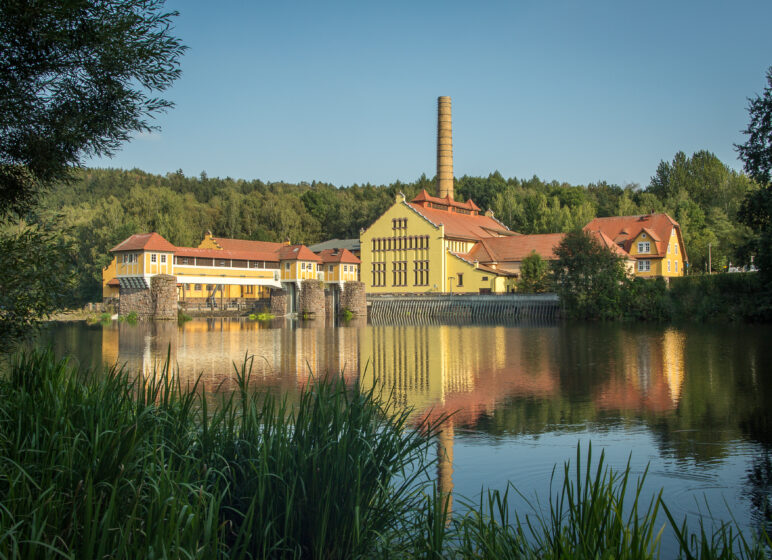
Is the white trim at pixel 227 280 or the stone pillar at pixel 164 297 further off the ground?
the white trim at pixel 227 280

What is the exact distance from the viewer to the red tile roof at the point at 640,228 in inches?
2493

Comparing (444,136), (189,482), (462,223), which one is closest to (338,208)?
(462,223)

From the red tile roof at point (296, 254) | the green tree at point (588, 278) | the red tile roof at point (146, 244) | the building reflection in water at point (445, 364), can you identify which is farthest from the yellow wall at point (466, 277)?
the building reflection in water at point (445, 364)

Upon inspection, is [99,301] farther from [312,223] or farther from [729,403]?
[729,403]

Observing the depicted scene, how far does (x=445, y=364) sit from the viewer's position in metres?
23.1

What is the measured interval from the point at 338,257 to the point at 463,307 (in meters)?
14.5

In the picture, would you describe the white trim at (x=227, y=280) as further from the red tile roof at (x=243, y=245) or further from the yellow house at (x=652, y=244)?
the yellow house at (x=652, y=244)

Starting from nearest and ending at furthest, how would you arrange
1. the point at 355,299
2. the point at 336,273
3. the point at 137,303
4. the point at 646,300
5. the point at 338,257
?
the point at 646,300 → the point at 137,303 → the point at 355,299 → the point at 336,273 → the point at 338,257

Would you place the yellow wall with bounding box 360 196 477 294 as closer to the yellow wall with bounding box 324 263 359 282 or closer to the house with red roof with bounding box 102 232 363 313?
the house with red roof with bounding box 102 232 363 313

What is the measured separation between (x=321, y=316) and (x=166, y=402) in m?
57.6

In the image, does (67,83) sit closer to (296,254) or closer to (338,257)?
(296,254)

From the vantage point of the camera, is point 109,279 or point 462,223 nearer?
point 109,279

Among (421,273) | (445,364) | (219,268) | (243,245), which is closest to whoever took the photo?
(445,364)

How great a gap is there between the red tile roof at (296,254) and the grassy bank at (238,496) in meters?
57.8
